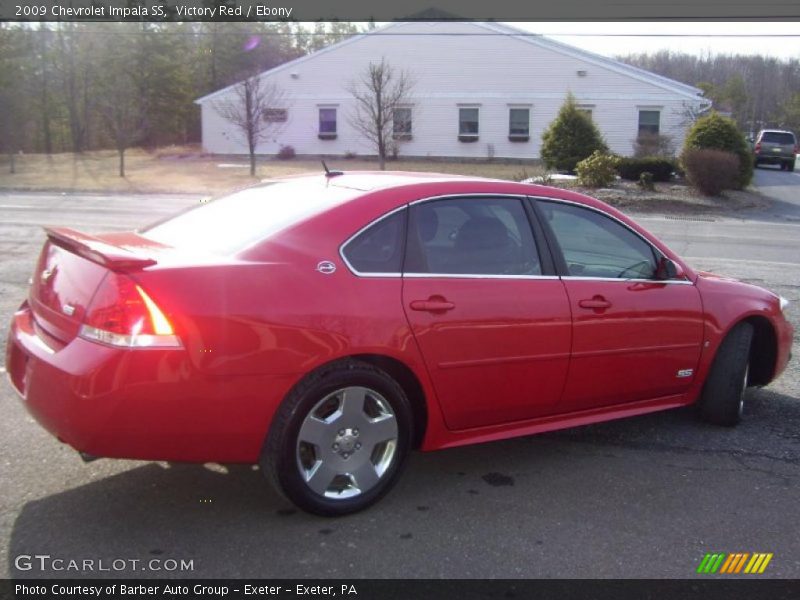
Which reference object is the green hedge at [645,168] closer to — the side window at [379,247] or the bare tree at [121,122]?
the bare tree at [121,122]

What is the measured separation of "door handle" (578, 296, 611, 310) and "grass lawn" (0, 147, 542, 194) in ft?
76.2

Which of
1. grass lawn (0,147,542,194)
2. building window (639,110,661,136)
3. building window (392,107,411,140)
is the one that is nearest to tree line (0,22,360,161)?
grass lawn (0,147,542,194)

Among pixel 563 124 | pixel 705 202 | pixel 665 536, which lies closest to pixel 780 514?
pixel 665 536

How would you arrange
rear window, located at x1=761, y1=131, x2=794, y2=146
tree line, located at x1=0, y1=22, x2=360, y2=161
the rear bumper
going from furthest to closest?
tree line, located at x1=0, y1=22, x2=360, y2=161, rear window, located at x1=761, y1=131, x2=794, y2=146, the rear bumper

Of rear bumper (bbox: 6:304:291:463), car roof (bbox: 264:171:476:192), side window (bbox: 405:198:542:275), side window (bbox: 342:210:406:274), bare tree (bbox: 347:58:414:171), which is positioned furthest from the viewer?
bare tree (bbox: 347:58:414:171)

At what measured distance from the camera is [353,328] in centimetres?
354

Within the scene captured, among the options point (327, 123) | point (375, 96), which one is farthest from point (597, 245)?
point (327, 123)

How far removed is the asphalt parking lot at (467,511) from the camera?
3297mm

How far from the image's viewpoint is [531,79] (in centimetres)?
3994

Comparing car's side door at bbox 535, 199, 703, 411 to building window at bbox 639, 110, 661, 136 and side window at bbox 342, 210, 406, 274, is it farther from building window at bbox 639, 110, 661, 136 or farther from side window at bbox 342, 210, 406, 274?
building window at bbox 639, 110, 661, 136

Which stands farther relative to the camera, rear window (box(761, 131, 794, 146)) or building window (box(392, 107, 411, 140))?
rear window (box(761, 131, 794, 146))

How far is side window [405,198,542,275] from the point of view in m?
3.92

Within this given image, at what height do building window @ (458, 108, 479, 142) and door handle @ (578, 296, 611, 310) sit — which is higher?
building window @ (458, 108, 479, 142)

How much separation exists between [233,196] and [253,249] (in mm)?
1063
